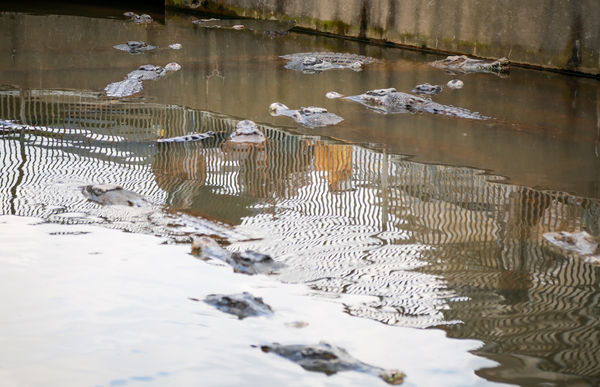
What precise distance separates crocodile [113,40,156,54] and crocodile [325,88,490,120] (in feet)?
12.9

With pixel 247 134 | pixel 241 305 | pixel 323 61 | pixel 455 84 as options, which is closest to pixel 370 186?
pixel 247 134

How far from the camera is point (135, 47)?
1025cm

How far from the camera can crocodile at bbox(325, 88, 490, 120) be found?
23.2ft

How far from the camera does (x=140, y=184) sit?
4.79 meters

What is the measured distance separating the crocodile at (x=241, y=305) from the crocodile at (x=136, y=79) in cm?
454

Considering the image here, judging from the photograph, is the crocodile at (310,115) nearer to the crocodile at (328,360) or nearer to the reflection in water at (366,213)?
the reflection in water at (366,213)

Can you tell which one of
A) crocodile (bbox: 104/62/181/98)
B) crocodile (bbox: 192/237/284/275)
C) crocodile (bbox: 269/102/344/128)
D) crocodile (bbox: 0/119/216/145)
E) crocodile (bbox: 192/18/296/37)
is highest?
crocodile (bbox: 192/18/296/37)

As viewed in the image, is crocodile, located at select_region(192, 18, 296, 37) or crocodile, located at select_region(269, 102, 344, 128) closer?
crocodile, located at select_region(269, 102, 344, 128)

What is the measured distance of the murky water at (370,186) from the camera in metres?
3.23

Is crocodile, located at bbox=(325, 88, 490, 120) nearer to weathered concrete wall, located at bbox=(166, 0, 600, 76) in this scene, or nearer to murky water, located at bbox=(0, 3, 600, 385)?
murky water, located at bbox=(0, 3, 600, 385)

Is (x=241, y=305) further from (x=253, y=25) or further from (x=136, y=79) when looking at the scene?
(x=253, y=25)

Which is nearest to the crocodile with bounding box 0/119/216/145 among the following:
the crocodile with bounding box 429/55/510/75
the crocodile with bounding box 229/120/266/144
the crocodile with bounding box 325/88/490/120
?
the crocodile with bounding box 229/120/266/144

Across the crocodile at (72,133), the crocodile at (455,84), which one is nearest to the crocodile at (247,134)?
the crocodile at (72,133)

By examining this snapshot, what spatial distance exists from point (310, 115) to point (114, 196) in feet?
8.62
